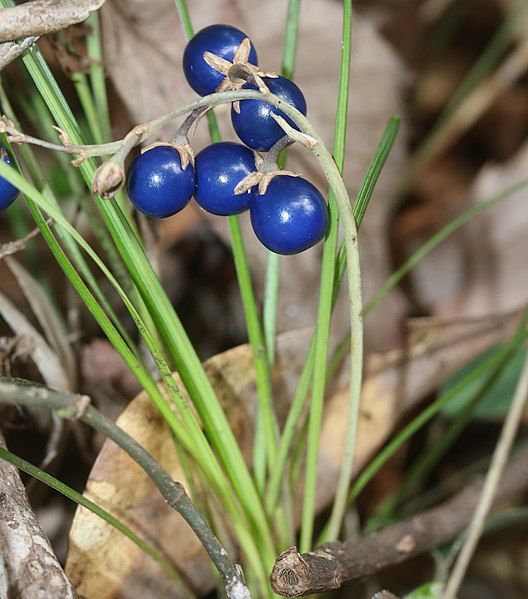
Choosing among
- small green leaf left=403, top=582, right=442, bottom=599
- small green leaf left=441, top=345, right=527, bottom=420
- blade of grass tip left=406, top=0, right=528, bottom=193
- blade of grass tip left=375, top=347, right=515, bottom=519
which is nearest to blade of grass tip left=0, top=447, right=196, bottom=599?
small green leaf left=403, top=582, right=442, bottom=599

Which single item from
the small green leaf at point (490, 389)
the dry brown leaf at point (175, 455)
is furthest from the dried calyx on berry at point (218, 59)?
the small green leaf at point (490, 389)

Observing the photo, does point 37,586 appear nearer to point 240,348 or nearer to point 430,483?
point 240,348

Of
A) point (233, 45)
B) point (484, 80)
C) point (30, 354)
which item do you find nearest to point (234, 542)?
point (30, 354)

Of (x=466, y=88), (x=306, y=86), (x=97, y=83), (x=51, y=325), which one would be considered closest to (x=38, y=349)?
(x=51, y=325)

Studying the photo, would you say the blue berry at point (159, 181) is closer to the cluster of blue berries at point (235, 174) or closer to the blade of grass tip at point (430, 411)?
the cluster of blue berries at point (235, 174)

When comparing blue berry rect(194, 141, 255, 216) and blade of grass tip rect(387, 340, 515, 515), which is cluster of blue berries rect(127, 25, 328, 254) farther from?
blade of grass tip rect(387, 340, 515, 515)

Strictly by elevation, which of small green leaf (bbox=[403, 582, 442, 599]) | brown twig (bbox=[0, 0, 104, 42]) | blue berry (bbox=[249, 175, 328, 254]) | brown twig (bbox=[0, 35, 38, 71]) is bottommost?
small green leaf (bbox=[403, 582, 442, 599])
